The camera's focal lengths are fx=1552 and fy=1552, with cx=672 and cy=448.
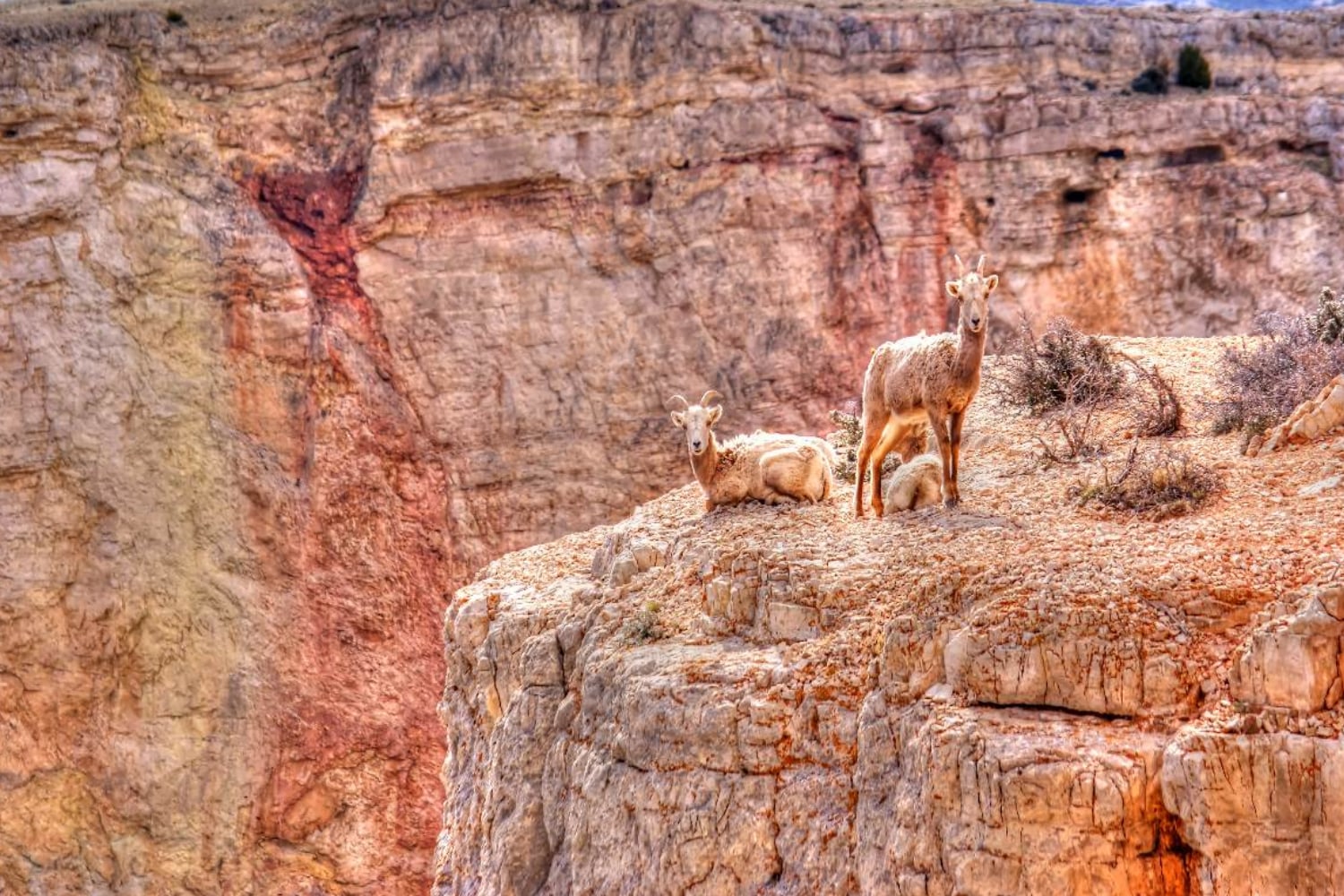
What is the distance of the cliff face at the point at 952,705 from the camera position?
27.1 feet

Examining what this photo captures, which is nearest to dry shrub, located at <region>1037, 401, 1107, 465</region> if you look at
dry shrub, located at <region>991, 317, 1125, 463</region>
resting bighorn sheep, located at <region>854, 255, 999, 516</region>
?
dry shrub, located at <region>991, 317, 1125, 463</region>

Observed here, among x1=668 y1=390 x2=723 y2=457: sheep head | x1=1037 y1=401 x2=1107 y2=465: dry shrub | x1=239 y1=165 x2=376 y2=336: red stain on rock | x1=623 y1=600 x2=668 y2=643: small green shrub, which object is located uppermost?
x1=239 y1=165 x2=376 y2=336: red stain on rock

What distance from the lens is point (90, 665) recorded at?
27.3 m

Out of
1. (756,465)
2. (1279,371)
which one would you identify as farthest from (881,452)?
(1279,371)

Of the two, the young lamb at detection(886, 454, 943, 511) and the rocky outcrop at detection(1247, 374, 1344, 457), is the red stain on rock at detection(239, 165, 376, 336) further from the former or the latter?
the rocky outcrop at detection(1247, 374, 1344, 457)

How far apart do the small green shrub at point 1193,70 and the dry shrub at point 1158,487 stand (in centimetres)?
2020

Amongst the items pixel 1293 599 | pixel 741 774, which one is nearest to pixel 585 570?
pixel 741 774

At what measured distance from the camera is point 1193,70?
2986 cm

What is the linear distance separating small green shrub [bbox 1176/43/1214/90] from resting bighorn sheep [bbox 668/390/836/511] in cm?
1876

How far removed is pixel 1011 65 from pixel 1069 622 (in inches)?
880

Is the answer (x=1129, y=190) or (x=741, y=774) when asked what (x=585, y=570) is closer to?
(x=741, y=774)

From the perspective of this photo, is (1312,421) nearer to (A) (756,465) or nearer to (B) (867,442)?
(B) (867,442)

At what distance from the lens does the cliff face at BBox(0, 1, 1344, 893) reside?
1085 inches

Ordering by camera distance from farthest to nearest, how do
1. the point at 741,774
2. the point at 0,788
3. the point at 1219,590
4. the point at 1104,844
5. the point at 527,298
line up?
the point at 527,298 → the point at 0,788 → the point at 741,774 → the point at 1219,590 → the point at 1104,844
